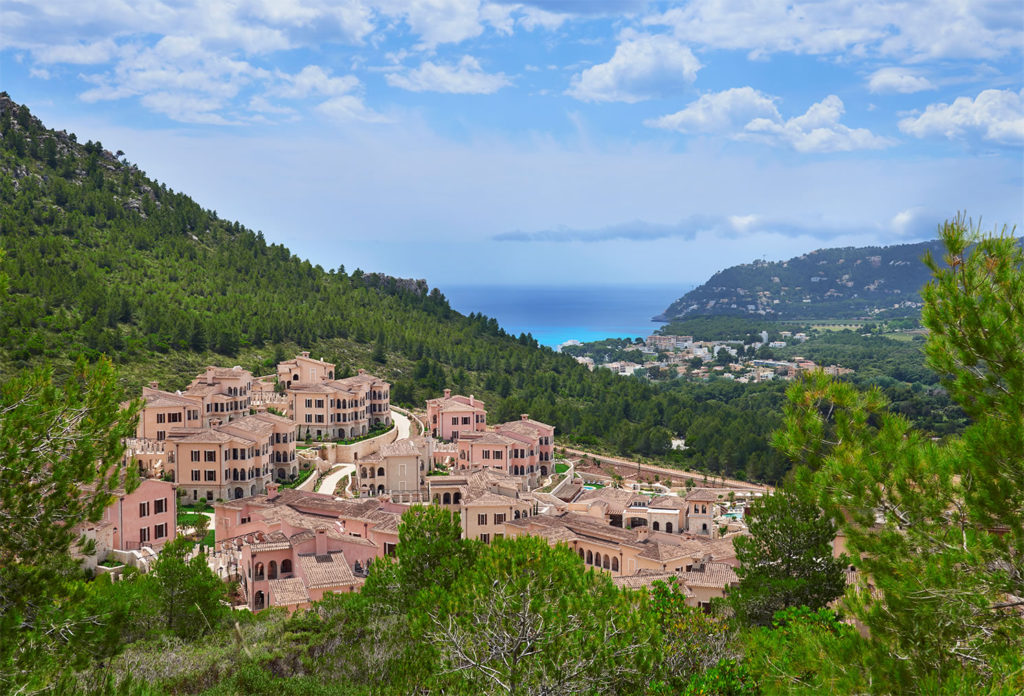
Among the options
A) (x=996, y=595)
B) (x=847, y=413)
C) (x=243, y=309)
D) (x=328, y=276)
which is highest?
(x=328, y=276)

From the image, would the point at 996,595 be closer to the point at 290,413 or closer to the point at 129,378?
the point at 290,413

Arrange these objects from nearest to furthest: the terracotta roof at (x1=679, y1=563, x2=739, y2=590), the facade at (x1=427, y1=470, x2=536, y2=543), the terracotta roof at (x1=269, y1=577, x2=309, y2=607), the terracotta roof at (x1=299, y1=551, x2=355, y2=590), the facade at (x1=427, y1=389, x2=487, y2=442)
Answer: the terracotta roof at (x1=269, y1=577, x2=309, y2=607) < the terracotta roof at (x1=299, y1=551, x2=355, y2=590) < the terracotta roof at (x1=679, y1=563, x2=739, y2=590) < the facade at (x1=427, y1=470, x2=536, y2=543) < the facade at (x1=427, y1=389, x2=487, y2=442)

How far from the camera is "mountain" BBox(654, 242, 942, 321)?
15550 centimetres

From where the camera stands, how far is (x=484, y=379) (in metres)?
51.9

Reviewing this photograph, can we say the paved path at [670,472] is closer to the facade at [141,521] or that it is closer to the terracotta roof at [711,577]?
the terracotta roof at [711,577]

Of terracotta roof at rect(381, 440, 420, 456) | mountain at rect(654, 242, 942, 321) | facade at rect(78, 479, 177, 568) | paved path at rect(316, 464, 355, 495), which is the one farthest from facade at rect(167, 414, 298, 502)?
mountain at rect(654, 242, 942, 321)

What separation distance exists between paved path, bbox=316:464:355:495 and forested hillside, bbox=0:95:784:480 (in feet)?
29.9

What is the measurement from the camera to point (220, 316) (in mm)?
45531

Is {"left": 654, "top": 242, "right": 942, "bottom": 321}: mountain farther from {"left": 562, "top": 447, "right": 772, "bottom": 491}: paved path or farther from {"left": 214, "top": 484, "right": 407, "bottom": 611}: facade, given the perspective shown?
{"left": 214, "top": 484, "right": 407, "bottom": 611}: facade

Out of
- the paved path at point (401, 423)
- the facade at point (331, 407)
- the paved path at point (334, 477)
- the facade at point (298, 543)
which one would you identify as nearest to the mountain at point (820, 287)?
the paved path at point (401, 423)

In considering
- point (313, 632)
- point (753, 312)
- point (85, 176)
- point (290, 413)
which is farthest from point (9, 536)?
point (753, 312)

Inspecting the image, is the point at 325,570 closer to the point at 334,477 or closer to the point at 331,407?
the point at 334,477

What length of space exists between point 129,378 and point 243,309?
14788 millimetres

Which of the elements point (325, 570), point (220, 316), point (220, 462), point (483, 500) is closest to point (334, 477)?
point (220, 462)
